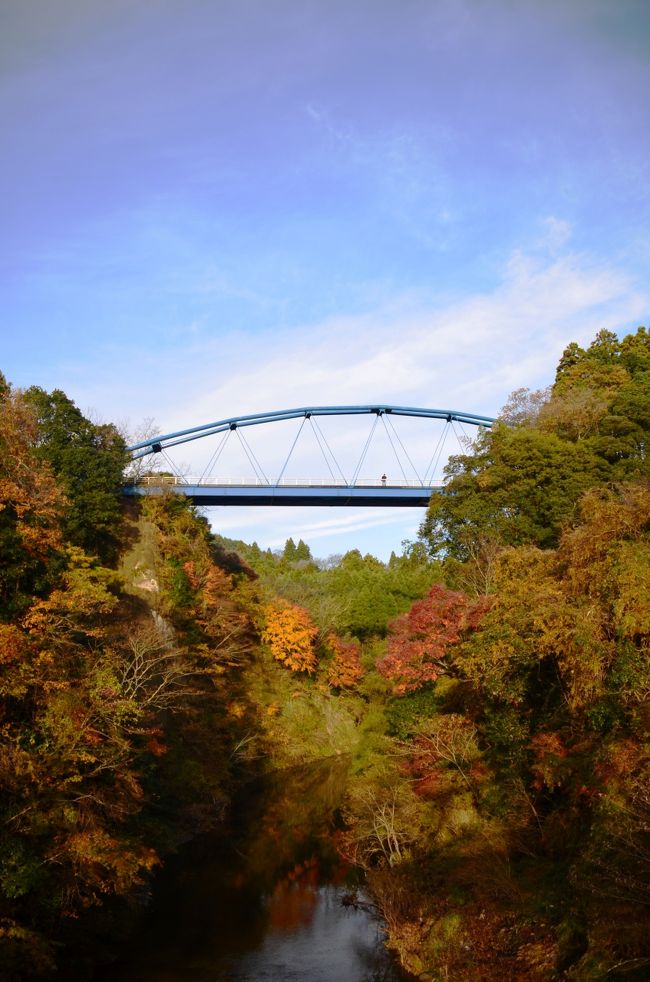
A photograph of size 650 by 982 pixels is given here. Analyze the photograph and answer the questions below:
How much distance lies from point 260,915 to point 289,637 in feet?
72.7

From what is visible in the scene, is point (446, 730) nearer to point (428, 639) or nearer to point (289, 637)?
point (428, 639)

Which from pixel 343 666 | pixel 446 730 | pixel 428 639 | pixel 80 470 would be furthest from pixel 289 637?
pixel 446 730

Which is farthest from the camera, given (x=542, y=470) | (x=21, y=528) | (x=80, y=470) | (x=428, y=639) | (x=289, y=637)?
(x=289, y=637)

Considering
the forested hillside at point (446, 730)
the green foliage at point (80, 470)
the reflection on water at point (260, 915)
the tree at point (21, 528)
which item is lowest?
the reflection on water at point (260, 915)

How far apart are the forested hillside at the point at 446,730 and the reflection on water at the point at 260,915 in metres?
1.01

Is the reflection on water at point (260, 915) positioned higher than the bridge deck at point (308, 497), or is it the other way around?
the bridge deck at point (308, 497)

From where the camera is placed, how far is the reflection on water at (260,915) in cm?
1611

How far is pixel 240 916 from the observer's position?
64.0 ft

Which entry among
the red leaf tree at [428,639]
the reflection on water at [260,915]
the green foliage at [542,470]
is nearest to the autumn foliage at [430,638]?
the red leaf tree at [428,639]

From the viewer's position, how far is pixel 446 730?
71.3ft

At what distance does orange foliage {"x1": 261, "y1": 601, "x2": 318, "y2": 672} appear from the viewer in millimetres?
41562

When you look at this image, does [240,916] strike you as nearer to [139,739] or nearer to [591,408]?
[139,739]

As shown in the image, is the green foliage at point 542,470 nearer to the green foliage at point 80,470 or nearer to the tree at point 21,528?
the green foliage at point 80,470

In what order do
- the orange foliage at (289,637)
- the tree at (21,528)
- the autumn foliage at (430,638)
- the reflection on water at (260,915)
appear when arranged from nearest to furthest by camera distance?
the reflection on water at (260,915) < the tree at (21,528) < the autumn foliage at (430,638) < the orange foliage at (289,637)
